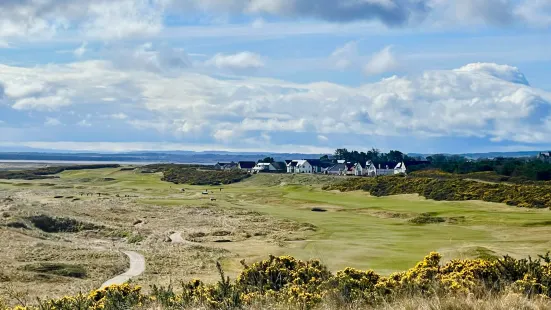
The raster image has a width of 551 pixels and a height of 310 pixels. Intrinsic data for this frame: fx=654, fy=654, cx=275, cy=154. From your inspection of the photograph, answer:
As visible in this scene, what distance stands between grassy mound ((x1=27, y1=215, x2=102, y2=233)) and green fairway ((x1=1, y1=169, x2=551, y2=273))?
47.3 feet

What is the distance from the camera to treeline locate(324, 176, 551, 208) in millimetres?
63812

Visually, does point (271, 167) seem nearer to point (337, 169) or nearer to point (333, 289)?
point (337, 169)

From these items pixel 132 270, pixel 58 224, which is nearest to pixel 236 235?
pixel 58 224

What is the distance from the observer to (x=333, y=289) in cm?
1095

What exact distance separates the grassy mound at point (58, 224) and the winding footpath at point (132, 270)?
1383 centimetres

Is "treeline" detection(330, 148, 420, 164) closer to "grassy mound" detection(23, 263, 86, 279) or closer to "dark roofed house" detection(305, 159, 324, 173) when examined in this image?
"dark roofed house" detection(305, 159, 324, 173)

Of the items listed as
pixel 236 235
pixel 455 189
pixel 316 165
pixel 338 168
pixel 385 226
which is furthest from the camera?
pixel 316 165

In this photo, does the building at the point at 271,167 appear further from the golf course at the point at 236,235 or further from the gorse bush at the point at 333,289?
the gorse bush at the point at 333,289

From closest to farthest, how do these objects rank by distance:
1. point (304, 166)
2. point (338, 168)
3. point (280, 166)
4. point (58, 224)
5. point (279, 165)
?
point (58, 224)
point (338, 168)
point (304, 166)
point (280, 166)
point (279, 165)

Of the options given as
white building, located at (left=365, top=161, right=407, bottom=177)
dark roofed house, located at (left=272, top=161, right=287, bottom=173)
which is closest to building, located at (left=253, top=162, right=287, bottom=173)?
dark roofed house, located at (left=272, top=161, right=287, bottom=173)

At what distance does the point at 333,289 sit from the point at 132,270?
828 inches

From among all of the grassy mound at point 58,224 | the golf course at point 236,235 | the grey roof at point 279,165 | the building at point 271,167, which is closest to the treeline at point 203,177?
the building at point 271,167

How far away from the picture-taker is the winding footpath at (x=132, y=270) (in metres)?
26.5

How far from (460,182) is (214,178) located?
5817 cm
